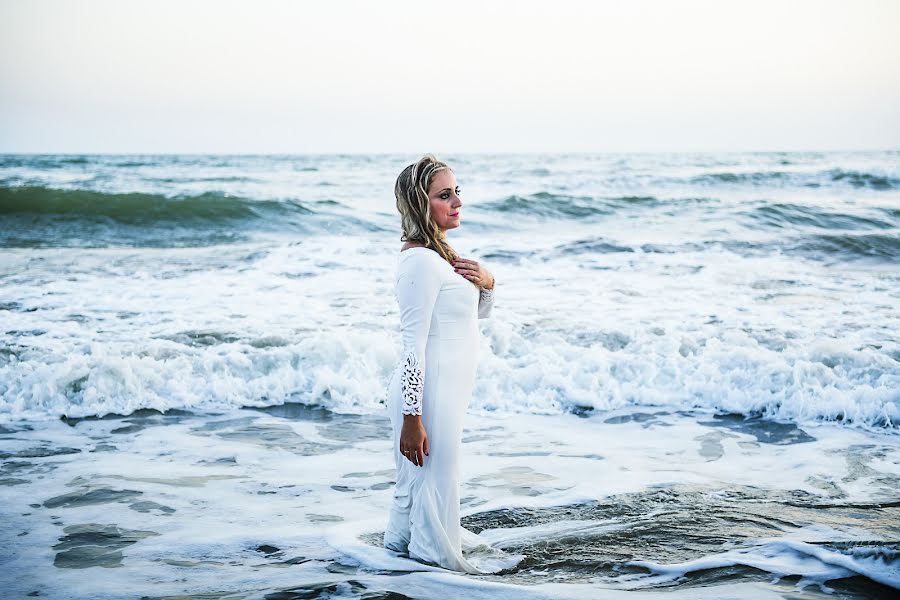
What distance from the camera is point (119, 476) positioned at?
505cm

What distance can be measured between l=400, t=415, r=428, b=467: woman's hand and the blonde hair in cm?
72

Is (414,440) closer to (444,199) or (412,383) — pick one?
(412,383)

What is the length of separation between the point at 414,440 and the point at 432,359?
353 mm

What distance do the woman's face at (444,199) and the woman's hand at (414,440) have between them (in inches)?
33.3

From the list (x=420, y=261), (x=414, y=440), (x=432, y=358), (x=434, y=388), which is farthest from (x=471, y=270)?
(x=414, y=440)

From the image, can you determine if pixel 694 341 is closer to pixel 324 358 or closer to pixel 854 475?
pixel 854 475

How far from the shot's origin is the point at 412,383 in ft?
10.3

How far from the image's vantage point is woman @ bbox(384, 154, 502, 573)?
316cm

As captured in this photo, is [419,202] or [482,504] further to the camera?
[482,504]

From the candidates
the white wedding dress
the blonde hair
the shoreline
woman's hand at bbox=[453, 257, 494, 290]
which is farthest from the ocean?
the blonde hair

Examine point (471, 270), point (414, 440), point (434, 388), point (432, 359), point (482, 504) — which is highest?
point (471, 270)

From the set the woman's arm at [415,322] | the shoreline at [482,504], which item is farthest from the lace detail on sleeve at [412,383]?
the shoreline at [482,504]

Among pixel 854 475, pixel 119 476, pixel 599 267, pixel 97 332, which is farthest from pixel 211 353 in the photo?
pixel 599 267

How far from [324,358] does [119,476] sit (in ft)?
9.07
